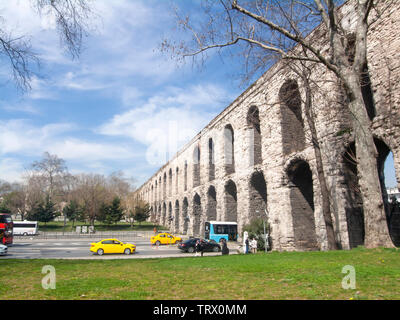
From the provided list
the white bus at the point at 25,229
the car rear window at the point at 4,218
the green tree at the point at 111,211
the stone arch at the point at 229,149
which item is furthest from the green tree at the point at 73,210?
the stone arch at the point at 229,149

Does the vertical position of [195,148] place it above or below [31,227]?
above

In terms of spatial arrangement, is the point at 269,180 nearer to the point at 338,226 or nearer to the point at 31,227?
the point at 338,226

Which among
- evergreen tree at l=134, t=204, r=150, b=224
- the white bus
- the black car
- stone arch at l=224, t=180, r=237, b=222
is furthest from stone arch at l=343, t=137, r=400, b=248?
evergreen tree at l=134, t=204, r=150, b=224

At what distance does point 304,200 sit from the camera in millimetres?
17109

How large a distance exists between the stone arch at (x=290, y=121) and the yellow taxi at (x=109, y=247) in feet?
40.7

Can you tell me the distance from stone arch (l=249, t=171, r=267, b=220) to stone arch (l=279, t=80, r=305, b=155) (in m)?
4.09

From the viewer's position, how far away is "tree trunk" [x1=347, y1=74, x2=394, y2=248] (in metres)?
8.95

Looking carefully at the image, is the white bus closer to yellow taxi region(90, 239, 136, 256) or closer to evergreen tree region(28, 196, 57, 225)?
evergreen tree region(28, 196, 57, 225)

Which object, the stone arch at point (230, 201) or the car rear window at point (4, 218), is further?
the stone arch at point (230, 201)

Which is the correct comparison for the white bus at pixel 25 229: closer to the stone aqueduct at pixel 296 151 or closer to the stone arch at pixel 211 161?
the stone aqueduct at pixel 296 151

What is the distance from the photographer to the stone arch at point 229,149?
25969 mm

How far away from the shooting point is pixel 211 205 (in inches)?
1148
